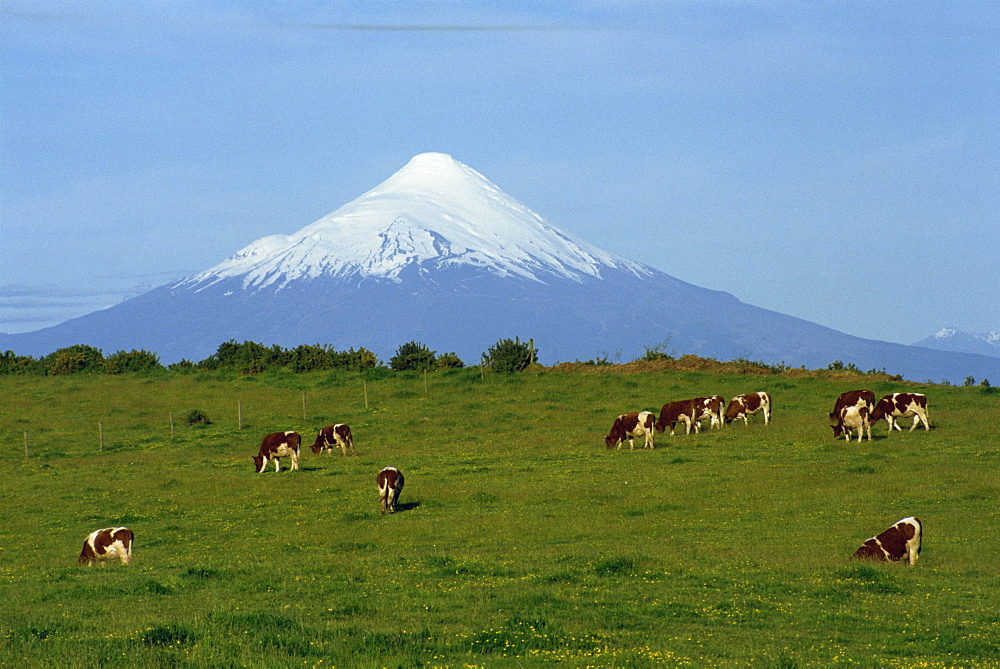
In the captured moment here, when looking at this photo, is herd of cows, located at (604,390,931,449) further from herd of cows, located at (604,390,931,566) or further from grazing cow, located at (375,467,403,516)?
grazing cow, located at (375,467,403,516)

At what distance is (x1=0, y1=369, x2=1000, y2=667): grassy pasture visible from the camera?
11891 millimetres

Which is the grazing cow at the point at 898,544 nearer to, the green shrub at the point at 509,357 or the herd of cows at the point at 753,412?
the herd of cows at the point at 753,412

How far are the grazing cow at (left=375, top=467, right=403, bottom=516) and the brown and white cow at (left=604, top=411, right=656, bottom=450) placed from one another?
11.9 meters

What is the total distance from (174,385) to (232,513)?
36473 millimetres

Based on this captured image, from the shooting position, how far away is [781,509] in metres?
23.3

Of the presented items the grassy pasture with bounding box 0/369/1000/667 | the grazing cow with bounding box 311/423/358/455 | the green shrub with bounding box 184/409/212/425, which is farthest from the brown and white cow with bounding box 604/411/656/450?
the green shrub with bounding box 184/409/212/425

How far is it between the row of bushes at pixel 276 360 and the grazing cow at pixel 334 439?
61.4 feet

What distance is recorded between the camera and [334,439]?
1471 inches

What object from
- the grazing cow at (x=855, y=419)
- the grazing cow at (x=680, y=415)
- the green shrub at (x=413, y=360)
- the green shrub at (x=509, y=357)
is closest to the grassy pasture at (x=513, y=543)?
the grazing cow at (x=855, y=419)

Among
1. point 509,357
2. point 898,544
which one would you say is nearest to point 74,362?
point 509,357

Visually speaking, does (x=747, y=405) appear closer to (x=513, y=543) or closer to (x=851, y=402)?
(x=851, y=402)

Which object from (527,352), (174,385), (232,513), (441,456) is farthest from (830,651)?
(174,385)

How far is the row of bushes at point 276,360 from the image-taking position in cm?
5778

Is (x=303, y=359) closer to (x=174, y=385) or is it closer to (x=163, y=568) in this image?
(x=174, y=385)
